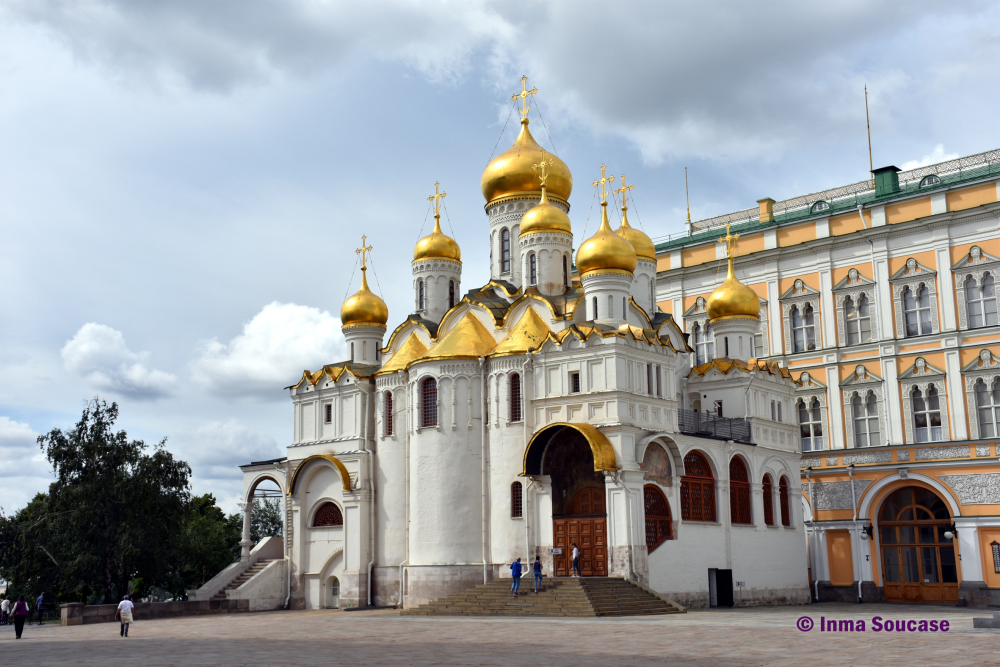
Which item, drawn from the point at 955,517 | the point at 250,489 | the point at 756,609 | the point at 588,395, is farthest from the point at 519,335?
the point at 955,517

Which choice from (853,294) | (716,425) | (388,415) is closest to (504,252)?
(388,415)

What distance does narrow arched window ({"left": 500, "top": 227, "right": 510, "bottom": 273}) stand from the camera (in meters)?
33.3

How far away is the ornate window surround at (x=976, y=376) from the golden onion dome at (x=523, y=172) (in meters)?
14.1

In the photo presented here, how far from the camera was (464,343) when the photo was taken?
28734 millimetres

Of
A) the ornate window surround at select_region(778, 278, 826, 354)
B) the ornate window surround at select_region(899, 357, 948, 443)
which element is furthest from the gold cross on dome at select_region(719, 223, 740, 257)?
the ornate window surround at select_region(899, 357, 948, 443)

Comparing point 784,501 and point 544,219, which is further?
point 784,501

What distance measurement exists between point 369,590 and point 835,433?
1639cm

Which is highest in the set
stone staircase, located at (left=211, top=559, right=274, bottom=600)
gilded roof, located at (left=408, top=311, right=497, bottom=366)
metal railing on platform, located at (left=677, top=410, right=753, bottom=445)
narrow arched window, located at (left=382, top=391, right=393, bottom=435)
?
gilded roof, located at (left=408, top=311, right=497, bottom=366)

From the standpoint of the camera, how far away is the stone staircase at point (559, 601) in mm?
22906

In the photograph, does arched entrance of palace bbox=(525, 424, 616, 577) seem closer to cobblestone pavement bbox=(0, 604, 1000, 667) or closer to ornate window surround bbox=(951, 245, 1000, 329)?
cobblestone pavement bbox=(0, 604, 1000, 667)

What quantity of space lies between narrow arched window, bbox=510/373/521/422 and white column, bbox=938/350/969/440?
45.9 ft

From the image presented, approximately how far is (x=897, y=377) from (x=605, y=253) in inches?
453

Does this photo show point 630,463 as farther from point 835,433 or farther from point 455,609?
point 835,433

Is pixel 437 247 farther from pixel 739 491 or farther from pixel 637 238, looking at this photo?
pixel 739 491
